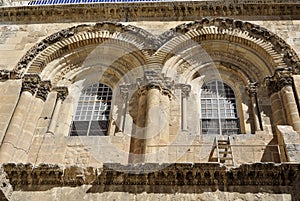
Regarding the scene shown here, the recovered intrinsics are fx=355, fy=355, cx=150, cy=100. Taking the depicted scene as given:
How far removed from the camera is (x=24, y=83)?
36.1ft

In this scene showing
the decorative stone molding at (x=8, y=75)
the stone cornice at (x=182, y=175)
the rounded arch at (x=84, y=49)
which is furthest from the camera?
the rounded arch at (x=84, y=49)

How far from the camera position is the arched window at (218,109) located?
10508 millimetres

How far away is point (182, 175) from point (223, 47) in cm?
581

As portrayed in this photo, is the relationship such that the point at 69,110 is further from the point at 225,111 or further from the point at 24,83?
the point at 225,111

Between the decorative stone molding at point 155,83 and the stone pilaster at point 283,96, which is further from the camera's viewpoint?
the decorative stone molding at point 155,83

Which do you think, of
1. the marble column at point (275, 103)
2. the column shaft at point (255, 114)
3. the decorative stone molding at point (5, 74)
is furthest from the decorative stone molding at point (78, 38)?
the marble column at point (275, 103)

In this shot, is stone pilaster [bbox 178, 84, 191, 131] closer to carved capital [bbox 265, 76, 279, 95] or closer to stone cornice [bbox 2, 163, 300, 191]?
stone cornice [bbox 2, 163, 300, 191]

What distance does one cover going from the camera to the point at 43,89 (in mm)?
11109

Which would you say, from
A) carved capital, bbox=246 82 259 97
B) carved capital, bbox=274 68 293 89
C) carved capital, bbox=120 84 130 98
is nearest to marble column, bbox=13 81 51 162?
carved capital, bbox=120 84 130 98

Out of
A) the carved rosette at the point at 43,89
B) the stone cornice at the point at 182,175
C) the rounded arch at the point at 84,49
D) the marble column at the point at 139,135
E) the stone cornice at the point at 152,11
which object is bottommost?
the stone cornice at the point at 182,175

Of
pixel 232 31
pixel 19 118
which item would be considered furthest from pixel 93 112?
pixel 232 31

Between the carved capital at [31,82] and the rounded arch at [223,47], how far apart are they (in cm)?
383

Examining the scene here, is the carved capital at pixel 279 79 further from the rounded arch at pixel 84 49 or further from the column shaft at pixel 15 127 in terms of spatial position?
the column shaft at pixel 15 127

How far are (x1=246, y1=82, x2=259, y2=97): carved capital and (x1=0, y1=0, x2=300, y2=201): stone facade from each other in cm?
4
